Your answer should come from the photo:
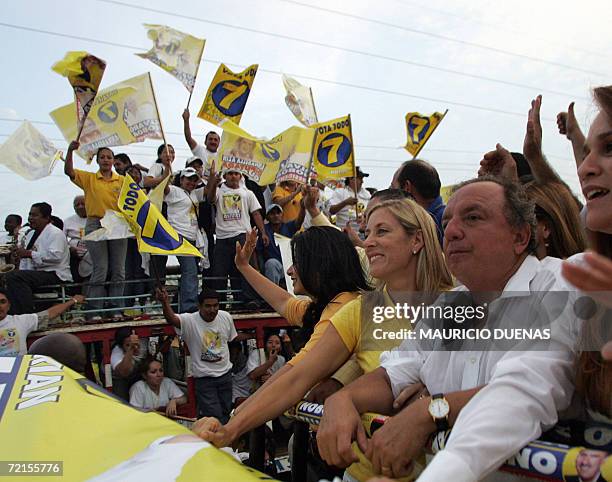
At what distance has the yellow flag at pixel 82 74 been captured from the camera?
7.29 meters

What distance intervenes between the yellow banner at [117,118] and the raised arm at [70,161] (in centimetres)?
14

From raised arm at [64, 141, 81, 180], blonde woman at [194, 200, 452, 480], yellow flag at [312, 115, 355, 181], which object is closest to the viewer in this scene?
blonde woman at [194, 200, 452, 480]

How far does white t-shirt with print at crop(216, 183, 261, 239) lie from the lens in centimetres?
852

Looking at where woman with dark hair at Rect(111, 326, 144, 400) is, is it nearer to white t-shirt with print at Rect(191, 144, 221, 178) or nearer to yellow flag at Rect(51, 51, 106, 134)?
yellow flag at Rect(51, 51, 106, 134)

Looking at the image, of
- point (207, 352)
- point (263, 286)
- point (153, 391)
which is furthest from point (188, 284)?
point (263, 286)

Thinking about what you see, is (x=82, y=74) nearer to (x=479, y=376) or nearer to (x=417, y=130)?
(x=417, y=130)

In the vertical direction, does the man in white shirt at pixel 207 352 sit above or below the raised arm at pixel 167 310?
below

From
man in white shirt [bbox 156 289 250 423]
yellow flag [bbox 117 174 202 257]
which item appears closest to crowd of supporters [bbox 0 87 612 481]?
yellow flag [bbox 117 174 202 257]

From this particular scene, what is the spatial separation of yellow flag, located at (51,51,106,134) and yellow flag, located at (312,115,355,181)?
3.10 m

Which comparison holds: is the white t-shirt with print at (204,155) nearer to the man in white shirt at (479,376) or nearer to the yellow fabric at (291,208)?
the yellow fabric at (291,208)

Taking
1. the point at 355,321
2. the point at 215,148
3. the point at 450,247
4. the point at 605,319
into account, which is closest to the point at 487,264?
the point at 450,247

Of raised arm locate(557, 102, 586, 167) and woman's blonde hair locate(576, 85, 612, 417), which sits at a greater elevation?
raised arm locate(557, 102, 586, 167)

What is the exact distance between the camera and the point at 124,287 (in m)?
8.23

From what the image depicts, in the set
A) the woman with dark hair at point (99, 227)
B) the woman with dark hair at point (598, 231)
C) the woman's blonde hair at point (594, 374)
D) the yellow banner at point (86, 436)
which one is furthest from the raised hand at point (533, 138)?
the woman with dark hair at point (99, 227)
